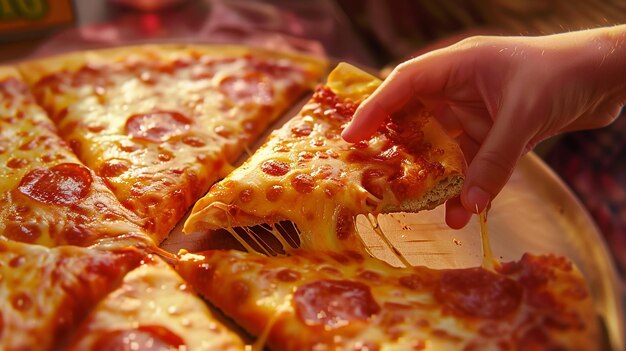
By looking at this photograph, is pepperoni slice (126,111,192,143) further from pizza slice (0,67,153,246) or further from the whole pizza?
pizza slice (0,67,153,246)

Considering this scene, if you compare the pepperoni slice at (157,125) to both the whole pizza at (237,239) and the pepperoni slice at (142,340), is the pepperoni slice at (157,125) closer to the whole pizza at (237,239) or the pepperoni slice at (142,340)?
the whole pizza at (237,239)


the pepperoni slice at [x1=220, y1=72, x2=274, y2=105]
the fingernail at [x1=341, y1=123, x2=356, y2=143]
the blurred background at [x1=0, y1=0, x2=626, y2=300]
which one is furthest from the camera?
the blurred background at [x1=0, y1=0, x2=626, y2=300]

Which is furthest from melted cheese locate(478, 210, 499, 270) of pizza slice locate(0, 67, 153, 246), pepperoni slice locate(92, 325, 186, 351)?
pizza slice locate(0, 67, 153, 246)

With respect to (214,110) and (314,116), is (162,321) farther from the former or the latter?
(214,110)

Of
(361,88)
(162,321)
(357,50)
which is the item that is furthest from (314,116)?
(357,50)

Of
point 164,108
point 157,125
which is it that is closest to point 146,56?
point 164,108

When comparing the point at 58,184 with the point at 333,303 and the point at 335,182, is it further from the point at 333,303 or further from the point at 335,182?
the point at 333,303

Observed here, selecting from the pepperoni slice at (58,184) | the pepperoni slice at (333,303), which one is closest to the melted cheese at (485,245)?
the pepperoni slice at (333,303)
